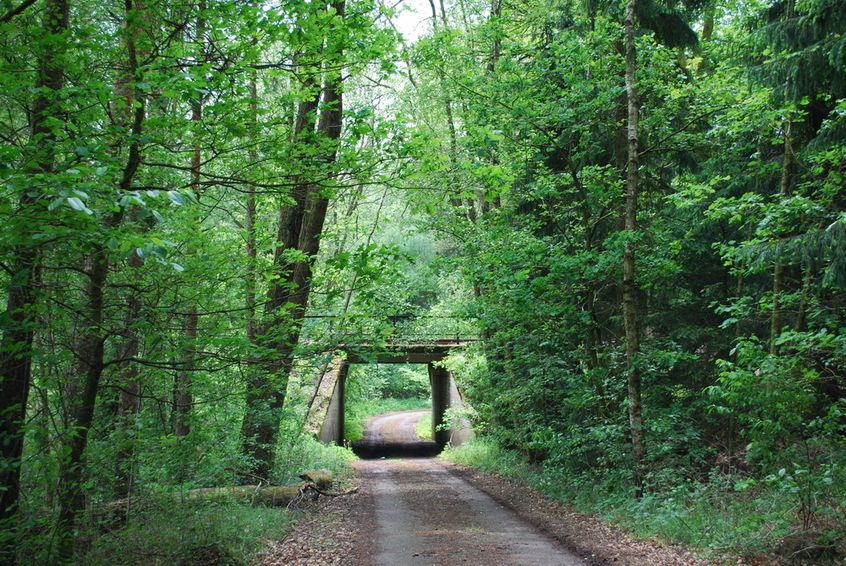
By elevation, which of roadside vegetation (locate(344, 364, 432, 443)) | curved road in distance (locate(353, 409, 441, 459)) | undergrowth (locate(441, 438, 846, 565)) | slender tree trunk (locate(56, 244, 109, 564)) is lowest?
curved road in distance (locate(353, 409, 441, 459))

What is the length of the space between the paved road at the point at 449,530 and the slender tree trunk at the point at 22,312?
4303 mm

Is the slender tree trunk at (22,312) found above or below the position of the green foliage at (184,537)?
above

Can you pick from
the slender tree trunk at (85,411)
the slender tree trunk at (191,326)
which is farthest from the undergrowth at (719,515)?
the slender tree trunk at (85,411)

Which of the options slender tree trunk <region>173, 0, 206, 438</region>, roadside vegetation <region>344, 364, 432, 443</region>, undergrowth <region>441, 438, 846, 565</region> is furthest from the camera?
roadside vegetation <region>344, 364, 432, 443</region>

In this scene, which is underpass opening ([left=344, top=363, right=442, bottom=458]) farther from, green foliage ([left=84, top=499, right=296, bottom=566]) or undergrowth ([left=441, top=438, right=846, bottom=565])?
green foliage ([left=84, top=499, right=296, bottom=566])

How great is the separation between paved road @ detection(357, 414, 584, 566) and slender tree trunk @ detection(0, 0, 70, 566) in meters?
4.30

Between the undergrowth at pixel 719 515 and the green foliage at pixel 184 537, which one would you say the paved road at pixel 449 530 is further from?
the green foliage at pixel 184 537

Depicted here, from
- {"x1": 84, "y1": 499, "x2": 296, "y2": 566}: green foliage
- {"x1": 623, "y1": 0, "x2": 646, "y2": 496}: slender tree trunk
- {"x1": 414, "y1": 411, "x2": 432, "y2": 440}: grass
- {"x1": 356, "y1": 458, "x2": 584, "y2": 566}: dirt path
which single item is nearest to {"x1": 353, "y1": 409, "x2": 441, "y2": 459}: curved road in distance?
{"x1": 414, "y1": 411, "x2": 432, "y2": 440}: grass

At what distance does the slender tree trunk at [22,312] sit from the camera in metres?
3.91

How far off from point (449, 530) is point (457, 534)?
1.16 ft

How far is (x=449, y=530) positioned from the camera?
30.0 ft

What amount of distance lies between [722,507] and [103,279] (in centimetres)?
758

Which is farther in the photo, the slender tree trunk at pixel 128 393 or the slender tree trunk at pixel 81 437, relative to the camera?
the slender tree trunk at pixel 128 393

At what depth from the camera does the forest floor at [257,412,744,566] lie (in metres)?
7.28
